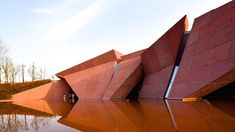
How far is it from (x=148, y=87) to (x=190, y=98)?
7.05 m

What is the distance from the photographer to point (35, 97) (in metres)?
31.1

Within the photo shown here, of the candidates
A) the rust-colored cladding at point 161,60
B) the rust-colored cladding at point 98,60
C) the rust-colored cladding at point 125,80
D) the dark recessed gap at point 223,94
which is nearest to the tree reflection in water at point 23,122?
the rust-colored cladding at point 161,60

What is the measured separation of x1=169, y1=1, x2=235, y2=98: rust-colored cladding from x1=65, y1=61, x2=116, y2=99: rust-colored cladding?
10459mm

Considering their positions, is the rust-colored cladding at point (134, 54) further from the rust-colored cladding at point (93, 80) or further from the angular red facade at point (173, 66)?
the rust-colored cladding at point (93, 80)

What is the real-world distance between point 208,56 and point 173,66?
411 cm

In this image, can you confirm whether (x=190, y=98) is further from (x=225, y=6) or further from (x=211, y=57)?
(x=225, y=6)

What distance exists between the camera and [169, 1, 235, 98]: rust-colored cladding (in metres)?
10.1

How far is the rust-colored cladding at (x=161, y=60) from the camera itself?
48.8 ft

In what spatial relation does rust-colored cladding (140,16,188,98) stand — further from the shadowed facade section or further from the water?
the shadowed facade section

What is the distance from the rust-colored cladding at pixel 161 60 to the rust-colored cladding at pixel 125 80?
102 cm

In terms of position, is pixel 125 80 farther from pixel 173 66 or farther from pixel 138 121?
pixel 138 121

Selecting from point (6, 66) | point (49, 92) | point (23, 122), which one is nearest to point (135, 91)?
point (49, 92)

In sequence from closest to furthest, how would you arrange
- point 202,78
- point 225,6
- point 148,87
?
1. point 202,78
2. point 225,6
3. point 148,87

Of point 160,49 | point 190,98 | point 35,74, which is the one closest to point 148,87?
point 160,49
